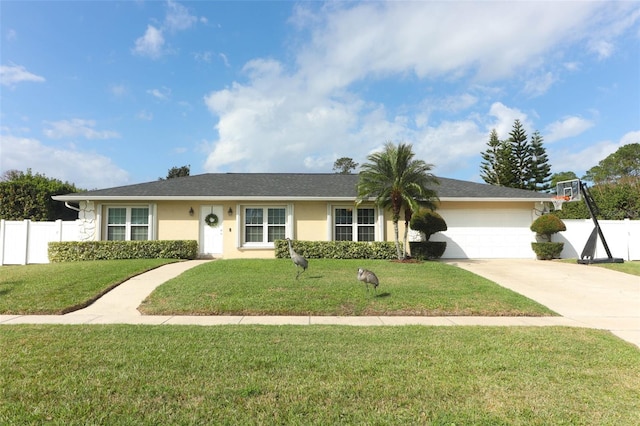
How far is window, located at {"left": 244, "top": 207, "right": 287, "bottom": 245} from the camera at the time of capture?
16219 millimetres

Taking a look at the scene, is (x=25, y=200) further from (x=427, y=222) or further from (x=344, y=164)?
(x=344, y=164)

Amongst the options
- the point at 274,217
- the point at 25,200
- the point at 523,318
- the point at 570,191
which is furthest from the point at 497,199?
the point at 25,200

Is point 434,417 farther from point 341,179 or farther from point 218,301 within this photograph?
point 341,179

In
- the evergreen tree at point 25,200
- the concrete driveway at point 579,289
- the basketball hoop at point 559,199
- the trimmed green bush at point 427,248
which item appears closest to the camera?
the concrete driveway at point 579,289

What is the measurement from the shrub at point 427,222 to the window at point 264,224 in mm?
5654

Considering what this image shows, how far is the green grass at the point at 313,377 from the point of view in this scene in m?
3.28

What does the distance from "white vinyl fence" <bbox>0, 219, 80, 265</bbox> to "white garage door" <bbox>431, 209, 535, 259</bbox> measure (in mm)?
16219

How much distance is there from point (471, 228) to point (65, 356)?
1582cm

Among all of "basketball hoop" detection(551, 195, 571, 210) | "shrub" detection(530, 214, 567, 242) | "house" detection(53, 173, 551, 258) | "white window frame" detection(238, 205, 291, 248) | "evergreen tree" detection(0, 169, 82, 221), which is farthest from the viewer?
"evergreen tree" detection(0, 169, 82, 221)

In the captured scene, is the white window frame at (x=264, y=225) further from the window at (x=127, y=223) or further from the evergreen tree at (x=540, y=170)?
the evergreen tree at (x=540, y=170)

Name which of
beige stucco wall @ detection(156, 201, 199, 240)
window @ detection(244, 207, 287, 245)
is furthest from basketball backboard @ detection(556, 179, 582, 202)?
beige stucco wall @ detection(156, 201, 199, 240)

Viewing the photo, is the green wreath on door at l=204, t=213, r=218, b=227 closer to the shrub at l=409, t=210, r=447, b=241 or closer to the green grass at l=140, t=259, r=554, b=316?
the green grass at l=140, t=259, r=554, b=316

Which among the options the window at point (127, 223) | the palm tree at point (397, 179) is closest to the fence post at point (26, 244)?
the window at point (127, 223)

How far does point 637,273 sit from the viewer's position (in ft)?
40.5
